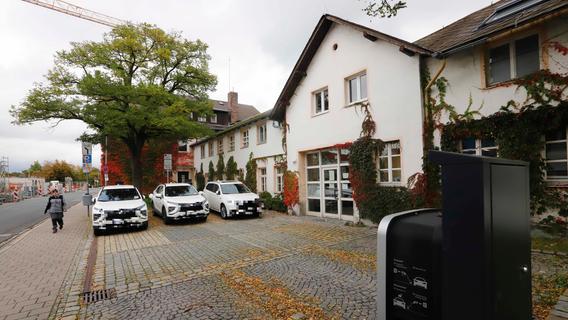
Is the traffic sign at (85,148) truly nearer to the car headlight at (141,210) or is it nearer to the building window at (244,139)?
the car headlight at (141,210)

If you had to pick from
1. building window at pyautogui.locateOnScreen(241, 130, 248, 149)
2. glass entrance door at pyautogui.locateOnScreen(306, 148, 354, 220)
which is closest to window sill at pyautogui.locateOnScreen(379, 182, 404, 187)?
glass entrance door at pyautogui.locateOnScreen(306, 148, 354, 220)

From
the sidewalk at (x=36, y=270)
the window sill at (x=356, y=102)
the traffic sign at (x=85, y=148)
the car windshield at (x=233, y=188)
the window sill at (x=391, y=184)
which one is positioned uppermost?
the window sill at (x=356, y=102)

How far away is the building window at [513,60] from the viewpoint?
7.80m

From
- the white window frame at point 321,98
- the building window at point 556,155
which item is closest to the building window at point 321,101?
the white window frame at point 321,98

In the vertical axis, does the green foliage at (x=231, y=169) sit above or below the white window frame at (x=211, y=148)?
below

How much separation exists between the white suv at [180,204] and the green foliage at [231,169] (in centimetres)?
833

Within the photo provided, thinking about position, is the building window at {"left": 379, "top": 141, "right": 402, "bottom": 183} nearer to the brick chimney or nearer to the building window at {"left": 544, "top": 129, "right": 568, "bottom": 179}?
the building window at {"left": 544, "top": 129, "right": 568, "bottom": 179}

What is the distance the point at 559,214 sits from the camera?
7.24m

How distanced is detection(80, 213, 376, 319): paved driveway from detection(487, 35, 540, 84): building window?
5.73m

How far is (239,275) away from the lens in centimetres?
608

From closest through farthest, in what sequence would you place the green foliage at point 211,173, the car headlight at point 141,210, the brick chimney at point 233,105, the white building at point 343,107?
the white building at point 343,107, the car headlight at point 141,210, the green foliage at point 211,173, the brick chimney at point 233,105

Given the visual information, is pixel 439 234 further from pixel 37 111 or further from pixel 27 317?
pixel 37 111

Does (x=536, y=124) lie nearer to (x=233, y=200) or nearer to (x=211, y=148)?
(x=233, y=200)

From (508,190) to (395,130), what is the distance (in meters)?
9.16
